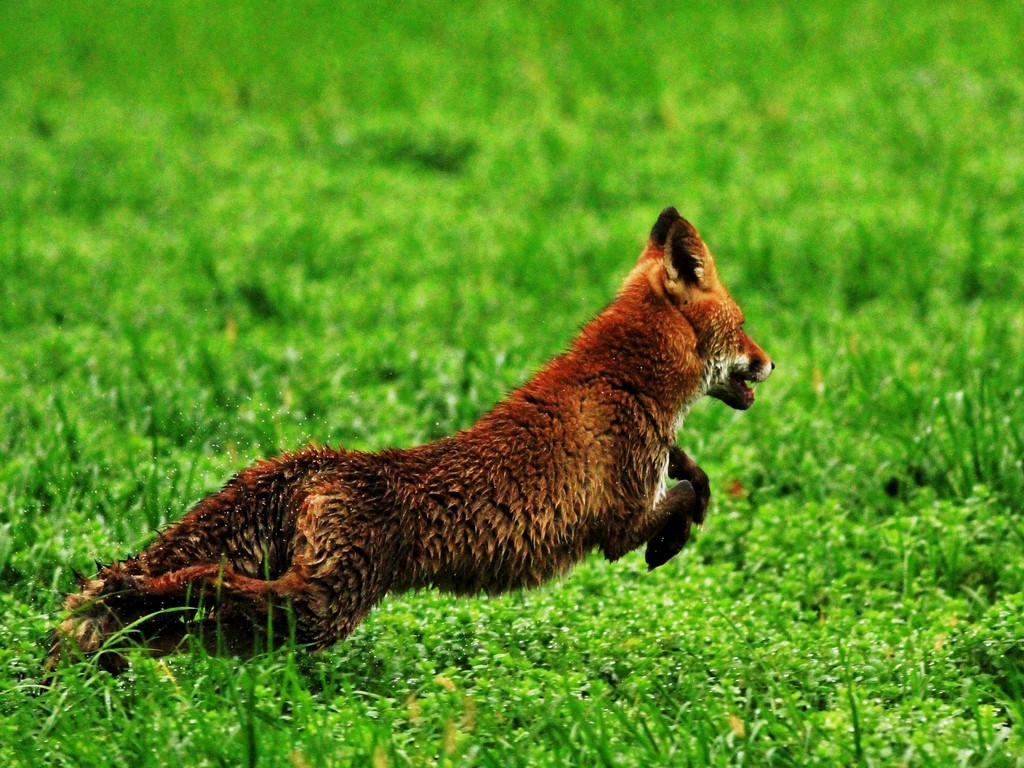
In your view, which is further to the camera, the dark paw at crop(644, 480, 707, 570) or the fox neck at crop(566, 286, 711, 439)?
the dark paw at crop(644, 480, 707, 570)

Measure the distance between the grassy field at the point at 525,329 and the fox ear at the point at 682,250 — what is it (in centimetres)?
123

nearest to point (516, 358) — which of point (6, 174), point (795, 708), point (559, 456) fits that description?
point (559, 456)

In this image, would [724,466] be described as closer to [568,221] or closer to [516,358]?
[516,358]

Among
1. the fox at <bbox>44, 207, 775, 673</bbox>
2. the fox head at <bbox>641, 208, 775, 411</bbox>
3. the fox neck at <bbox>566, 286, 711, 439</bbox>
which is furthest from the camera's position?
the fox head at <bbox>641, 208, 775, 411</bbox>

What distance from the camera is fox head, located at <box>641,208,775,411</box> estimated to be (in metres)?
5.21

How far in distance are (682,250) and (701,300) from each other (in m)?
0.21

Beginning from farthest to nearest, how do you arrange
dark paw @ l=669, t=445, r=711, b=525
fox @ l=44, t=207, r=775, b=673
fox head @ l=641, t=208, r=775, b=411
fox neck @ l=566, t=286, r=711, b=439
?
dark paw @ l=669, t=445, r=711, b=525, fox head @ l=641, t=208, r=775, b=411, fox neck @ l=566, t=286, r=711, b=439, fox @ l=44, t=207, r=775, b=673

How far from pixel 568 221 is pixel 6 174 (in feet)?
15.0

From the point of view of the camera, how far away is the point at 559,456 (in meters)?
4.89

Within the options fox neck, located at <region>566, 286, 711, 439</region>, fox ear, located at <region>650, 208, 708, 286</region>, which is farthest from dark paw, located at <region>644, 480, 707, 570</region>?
fox ear, located at <region>650, 208, 708, 286</region>

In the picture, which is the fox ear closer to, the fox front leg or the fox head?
the fox head

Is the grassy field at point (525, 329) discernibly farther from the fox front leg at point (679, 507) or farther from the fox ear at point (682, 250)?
the fox ear at point (682, 250)

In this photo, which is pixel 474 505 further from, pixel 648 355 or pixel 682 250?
pixel 682 250

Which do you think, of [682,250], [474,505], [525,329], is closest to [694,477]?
[682,250]
